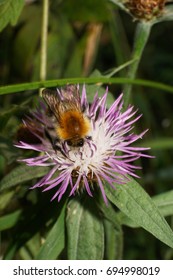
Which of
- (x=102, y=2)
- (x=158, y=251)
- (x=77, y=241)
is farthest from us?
(x=102, y=2)

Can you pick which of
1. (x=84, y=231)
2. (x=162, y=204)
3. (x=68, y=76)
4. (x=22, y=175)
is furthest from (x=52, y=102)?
(x=68, y=76)

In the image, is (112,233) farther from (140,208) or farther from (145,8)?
(145,8)

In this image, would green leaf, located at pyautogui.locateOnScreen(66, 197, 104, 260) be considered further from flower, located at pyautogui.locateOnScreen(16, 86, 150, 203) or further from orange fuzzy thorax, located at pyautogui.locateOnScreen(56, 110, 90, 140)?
orange fuzzy thorax, located at pyautogui.locateOnScreen(56, 110, 90, 140)

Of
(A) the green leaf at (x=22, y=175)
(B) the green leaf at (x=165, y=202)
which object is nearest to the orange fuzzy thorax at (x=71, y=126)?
(A) the green leaf at (x=22, y=175)

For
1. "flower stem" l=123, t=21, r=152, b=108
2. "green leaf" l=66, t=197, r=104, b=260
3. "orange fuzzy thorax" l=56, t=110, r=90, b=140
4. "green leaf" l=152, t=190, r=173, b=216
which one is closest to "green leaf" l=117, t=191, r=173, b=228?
"green leaf" l=152, t=190, r=173, b=216

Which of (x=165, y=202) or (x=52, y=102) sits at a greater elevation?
Answer: (x=52, y=102)
